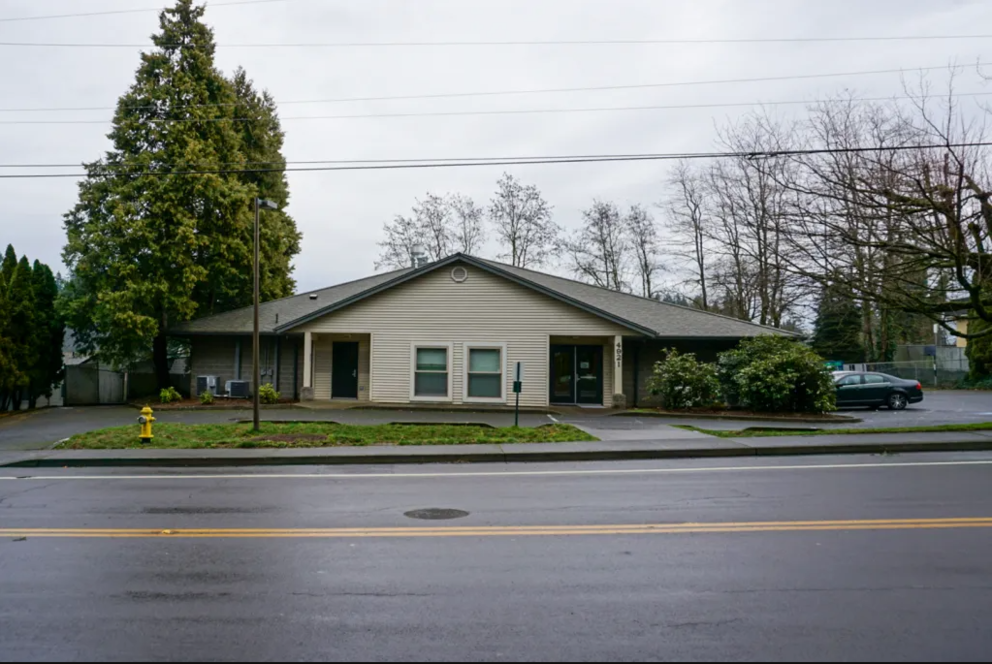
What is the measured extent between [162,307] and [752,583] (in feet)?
83.9

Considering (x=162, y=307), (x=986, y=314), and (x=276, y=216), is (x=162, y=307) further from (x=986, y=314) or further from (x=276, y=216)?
(x=986, y=314)

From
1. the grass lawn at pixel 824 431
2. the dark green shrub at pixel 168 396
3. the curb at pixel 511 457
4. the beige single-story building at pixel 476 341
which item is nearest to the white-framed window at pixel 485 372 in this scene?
the beige single-story building at pixel 476 341

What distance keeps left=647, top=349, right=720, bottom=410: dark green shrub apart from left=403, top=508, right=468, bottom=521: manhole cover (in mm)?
15202

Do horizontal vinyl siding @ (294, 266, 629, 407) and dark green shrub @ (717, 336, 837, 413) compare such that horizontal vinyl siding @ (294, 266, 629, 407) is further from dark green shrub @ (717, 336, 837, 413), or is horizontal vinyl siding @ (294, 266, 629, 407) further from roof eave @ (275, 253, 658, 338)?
dark green shrub @ (717, 336, 837, 413)

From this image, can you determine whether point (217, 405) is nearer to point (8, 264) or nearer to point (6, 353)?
point (6, 353)

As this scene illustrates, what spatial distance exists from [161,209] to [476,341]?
1256cm

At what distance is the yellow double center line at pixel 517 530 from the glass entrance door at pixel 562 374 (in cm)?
1755

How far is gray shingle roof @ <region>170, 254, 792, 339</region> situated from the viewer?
24.0 metres

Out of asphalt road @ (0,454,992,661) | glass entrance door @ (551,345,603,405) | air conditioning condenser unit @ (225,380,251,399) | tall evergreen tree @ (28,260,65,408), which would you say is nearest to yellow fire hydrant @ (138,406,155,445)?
asphalt road @ (0,454,992,661)

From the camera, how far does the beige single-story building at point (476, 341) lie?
2395cm

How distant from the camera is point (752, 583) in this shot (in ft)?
18.6

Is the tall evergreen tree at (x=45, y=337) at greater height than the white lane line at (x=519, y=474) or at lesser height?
greater

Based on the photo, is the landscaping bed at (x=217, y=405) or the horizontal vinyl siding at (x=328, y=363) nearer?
the landscaping bed at (x=217, y=405)

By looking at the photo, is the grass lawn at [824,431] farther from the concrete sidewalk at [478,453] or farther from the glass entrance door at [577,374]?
the glass entrance door at [577,374]
